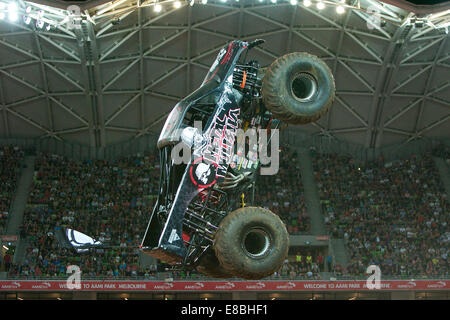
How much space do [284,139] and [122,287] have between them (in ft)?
56.9

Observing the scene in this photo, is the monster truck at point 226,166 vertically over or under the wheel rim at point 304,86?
under

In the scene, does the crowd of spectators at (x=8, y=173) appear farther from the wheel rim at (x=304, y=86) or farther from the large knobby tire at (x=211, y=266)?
the wheel rim at (x=304, y=86)

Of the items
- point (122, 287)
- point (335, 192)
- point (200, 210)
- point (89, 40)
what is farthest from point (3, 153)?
point (200, 210)

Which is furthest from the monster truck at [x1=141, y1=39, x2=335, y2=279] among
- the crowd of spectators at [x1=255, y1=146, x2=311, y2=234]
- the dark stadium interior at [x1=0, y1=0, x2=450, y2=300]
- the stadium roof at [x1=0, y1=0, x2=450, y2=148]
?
the crowd of spectators at [x1=255, y1=146, x2=311, y2=234]

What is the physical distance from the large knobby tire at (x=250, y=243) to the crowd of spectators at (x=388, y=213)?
63.2 feet

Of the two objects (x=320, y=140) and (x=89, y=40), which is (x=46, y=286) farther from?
(x=320, y=140)

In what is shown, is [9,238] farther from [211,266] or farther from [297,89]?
[297,89]

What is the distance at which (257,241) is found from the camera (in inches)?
541

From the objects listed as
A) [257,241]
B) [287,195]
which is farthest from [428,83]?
[257,241]

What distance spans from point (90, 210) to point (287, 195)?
11.9m

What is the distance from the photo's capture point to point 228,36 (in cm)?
3522

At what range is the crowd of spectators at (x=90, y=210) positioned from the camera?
31.3 m

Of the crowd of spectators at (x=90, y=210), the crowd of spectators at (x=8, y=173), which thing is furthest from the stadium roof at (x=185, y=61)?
the crowd of spectators at (x=90, y=210)

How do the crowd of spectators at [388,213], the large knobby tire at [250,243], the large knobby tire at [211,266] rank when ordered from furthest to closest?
the crowd of spectators at [388,213], the large knobby tire at [211,266], the large knobby tire at [250,243]
